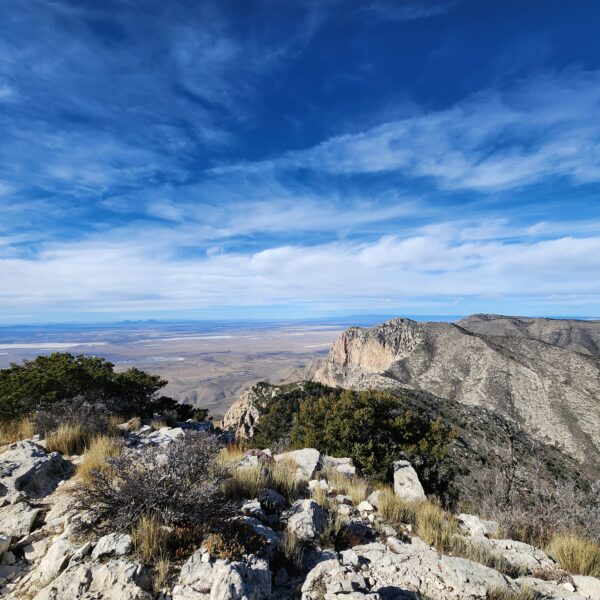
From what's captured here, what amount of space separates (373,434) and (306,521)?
8.65 metres

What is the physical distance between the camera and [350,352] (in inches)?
4808

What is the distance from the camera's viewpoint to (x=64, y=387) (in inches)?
573

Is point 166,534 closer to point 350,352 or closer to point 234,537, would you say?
point 234,537

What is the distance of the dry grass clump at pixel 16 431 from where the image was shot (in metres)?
10.3

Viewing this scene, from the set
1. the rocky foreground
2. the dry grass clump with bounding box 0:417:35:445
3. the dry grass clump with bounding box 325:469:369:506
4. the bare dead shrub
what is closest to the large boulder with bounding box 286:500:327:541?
the rocky foreground

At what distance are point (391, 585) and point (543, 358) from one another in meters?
75.2

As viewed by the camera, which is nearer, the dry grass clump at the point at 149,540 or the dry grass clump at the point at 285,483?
the dry grass clump at the point at 149,540

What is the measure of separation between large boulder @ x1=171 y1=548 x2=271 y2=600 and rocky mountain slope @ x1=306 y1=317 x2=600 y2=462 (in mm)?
46356

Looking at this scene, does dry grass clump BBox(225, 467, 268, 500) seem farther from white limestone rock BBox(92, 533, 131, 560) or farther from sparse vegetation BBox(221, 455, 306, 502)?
white limestone rock BBox(92, 533, 131, 560)

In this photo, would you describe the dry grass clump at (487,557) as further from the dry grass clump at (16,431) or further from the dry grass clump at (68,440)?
the dry grass clump at (16,431)

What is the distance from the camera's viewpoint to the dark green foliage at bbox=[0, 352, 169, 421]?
13.2 m

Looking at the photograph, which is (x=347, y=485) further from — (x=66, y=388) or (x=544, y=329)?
(x=544, y=329)

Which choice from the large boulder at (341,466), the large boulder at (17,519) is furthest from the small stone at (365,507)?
the large boulder at (17,519)

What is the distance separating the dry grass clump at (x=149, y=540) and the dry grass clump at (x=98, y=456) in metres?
1.91
